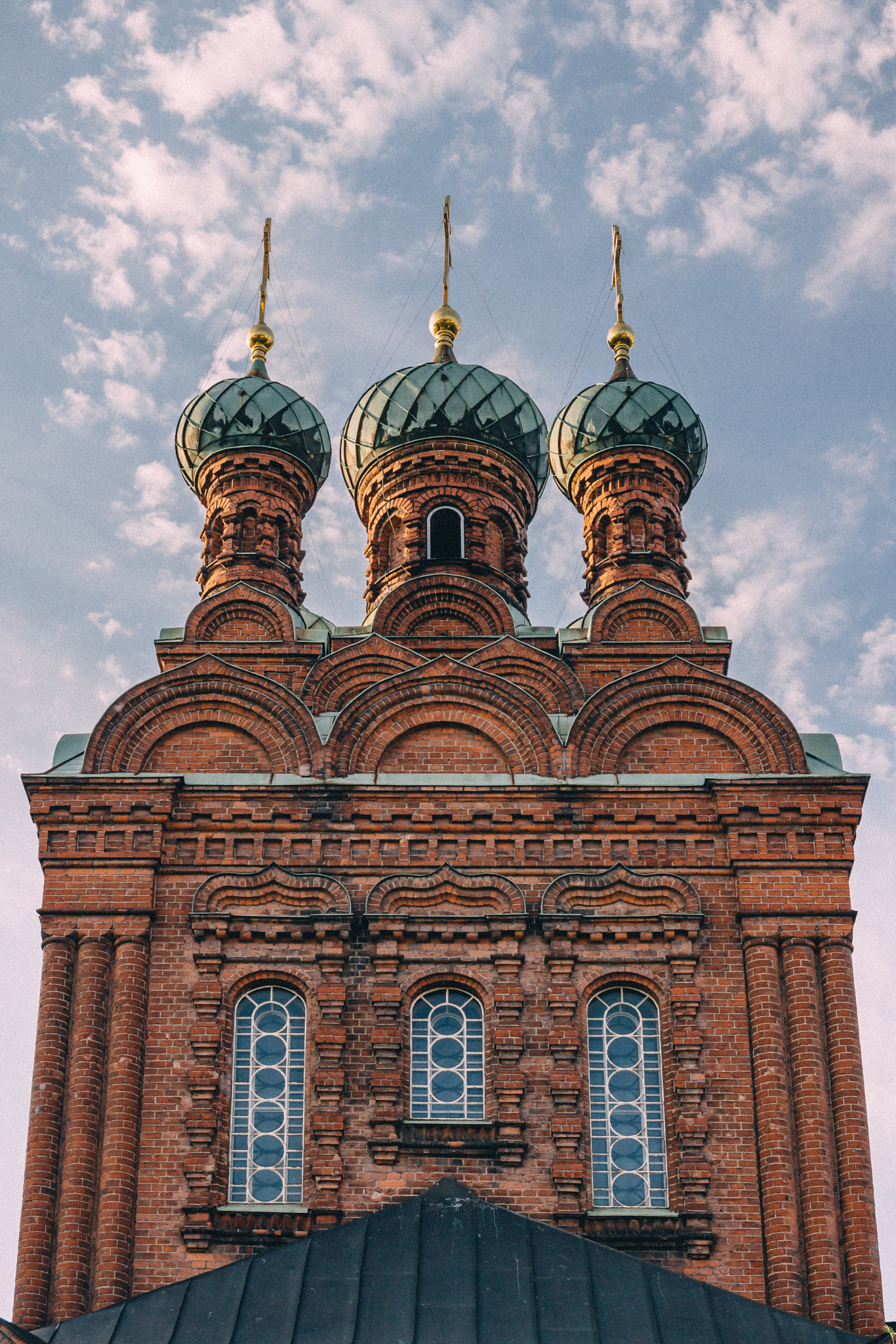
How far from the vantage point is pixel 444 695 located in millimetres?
14711

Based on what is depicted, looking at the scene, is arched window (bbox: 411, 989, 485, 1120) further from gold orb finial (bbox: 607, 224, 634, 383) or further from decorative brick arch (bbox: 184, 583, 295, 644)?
gold orb finial (bbox: 607, 224, 634, 383)

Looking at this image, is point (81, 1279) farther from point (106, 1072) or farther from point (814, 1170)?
point (814, 1170)

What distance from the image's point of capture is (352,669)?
627 inches

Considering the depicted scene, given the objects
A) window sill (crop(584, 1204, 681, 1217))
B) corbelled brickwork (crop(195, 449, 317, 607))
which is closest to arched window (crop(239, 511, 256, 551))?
corbelled brickwork (crop(195, 449, 317, 607))

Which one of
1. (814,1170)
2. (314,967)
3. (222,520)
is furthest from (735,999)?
(222,520)

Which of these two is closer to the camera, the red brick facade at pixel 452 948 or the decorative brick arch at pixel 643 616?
the red brick facade at pixel 452 948

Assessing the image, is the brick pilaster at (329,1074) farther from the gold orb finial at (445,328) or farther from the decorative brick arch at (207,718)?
the gold orb finial at (445,328)

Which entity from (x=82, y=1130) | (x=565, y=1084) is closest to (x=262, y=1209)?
(x=82, y=1130)

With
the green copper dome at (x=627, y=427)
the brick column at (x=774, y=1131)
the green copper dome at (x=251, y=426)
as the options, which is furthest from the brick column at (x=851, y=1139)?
the green copper dome at (x=251, y=426)

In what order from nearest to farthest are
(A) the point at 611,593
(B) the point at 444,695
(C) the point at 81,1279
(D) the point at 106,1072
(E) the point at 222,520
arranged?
(C) the point at 81,1279 → (D) the point at 106,1072 → (B) the point at 444,695 → (A) the point at 611,593 → (E) the point at 222,520

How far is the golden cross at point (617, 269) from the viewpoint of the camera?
65.8 feet

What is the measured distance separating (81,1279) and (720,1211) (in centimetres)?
379

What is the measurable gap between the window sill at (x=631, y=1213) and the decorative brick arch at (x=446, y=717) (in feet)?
10.2

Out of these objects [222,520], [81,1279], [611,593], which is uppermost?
[222,520]
